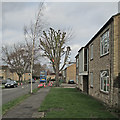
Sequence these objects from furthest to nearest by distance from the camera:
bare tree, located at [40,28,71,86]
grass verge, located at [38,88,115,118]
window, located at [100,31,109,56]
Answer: bare tree, located at [40,28,71,86], window, located at [100,31,109,56], grass verge, located at [38,88,115,118]

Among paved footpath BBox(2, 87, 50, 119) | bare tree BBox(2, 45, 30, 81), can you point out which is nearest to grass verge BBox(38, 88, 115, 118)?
paved footpath BBox(2, 87, 50, 119)

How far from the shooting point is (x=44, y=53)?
36.4m

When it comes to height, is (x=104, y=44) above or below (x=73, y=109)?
above

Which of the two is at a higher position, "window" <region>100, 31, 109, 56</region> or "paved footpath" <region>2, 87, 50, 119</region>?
"window" <region>100, 31, 109, 56</region>

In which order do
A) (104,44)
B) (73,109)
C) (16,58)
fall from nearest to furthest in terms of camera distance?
(73,109) < (104,44) < (16,58)

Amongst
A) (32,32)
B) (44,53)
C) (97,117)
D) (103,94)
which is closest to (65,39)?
(44,53)

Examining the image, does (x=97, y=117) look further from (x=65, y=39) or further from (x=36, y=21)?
(x=65, y=39)

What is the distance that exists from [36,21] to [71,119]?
583 inches

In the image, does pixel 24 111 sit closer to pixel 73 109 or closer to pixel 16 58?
pixel 73 109

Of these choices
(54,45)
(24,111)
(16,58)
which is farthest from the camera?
(16,58)

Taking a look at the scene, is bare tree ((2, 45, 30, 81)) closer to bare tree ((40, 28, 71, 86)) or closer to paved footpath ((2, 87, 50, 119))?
bare tree ((40, 28, 71, 86))

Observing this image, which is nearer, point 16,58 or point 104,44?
point 104,44

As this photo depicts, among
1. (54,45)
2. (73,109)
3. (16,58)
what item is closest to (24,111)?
(73,109)

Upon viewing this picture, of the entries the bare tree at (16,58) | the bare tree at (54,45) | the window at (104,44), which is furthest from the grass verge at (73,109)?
the bare tree at (16,58)
